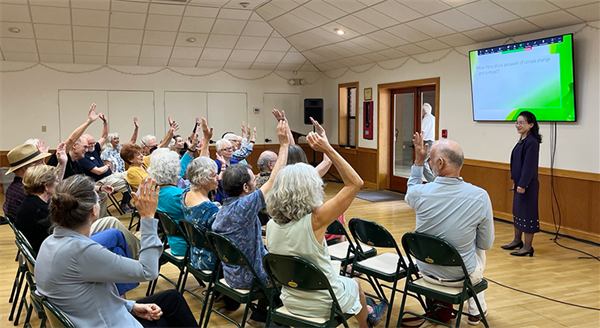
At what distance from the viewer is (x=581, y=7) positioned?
5.43 meters

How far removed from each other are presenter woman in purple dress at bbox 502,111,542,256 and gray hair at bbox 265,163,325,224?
357 cm

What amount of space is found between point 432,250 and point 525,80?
171 inches

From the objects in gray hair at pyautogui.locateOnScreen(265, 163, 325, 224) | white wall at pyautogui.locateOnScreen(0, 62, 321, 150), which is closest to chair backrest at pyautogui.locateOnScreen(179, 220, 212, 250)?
gray hair at pyautogui.locateOnScreen(265, 163, 325, 224)

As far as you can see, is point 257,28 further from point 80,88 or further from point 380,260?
point 380,260

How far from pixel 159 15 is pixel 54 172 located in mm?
6033

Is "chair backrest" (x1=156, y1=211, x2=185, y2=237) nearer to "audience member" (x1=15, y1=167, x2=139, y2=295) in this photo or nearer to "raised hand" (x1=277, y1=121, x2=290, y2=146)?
"audience member" (x1=15, y1=167, x2=139, y2=295)

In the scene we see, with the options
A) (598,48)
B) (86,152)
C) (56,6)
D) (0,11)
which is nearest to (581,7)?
(598,48)

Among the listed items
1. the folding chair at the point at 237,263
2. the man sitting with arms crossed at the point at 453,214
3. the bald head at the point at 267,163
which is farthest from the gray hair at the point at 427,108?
the folding chair at the point at 237,263

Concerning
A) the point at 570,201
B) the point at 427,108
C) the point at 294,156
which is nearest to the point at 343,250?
the point at 294,156

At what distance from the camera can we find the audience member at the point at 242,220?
3012mm

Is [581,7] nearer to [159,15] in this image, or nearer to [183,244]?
[183,244]

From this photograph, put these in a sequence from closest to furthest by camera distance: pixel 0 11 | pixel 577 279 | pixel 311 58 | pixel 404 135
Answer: pixel 577 279 < pixel 0 11 < pixel 404 135 < pixel 311 58

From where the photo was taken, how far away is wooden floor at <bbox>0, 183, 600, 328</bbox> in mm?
3613

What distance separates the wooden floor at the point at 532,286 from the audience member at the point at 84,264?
161cm
